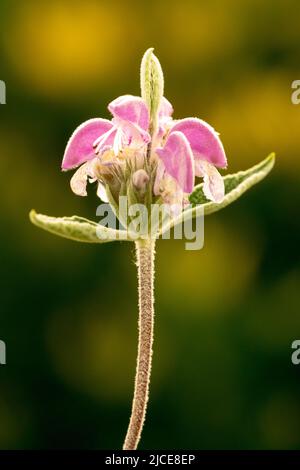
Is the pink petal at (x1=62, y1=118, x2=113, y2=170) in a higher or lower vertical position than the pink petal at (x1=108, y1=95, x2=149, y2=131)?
lower

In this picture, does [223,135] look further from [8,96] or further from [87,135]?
[87,135]

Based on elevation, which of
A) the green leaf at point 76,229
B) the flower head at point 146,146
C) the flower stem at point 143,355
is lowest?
Result: the flower stem at point 143,355

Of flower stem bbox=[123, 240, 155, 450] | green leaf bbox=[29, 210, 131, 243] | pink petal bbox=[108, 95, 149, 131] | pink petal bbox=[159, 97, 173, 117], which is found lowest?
flower stem bbox=[123, 240, 155, 450]

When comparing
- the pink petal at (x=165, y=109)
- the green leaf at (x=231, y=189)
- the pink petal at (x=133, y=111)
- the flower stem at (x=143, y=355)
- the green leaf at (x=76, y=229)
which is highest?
the pink petal at (x=165, y=109)

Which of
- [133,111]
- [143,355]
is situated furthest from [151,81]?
[143,355]

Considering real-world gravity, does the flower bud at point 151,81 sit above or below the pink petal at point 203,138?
above

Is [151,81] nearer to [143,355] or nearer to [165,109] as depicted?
[165,109]

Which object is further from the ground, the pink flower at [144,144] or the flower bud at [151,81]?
the flower bud at [151,81]
